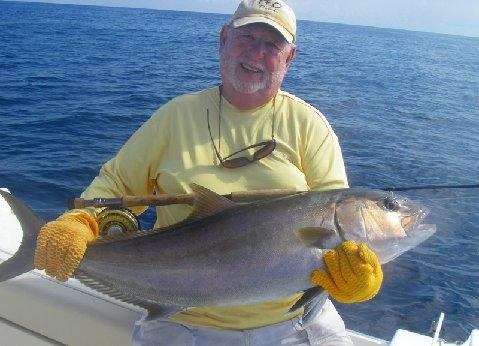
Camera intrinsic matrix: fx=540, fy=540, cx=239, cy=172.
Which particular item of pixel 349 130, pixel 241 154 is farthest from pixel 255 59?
pixel 349 130

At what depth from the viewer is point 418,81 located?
3156 centimetres

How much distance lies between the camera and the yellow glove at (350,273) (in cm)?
245

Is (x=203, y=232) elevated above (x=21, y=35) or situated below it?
below

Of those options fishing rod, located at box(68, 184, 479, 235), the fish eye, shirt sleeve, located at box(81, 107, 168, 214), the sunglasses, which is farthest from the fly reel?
the fish eye

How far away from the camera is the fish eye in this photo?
2766 mm

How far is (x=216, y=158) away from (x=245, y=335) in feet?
3.37

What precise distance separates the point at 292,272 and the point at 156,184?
1.20m

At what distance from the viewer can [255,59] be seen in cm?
323

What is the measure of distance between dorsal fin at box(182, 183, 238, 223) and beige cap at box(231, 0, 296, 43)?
1152mm

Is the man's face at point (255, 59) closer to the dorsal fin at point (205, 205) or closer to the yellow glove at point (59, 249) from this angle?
the dorsal fin at point (205, 205)

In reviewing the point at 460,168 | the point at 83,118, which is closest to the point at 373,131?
the point at 460,168

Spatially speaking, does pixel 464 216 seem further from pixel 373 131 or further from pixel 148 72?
pixel 148 72

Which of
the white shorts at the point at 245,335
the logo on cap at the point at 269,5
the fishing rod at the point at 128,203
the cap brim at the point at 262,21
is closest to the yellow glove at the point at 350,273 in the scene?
the fishing rod at the point at 128,203

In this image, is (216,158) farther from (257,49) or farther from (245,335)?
(245,335)
